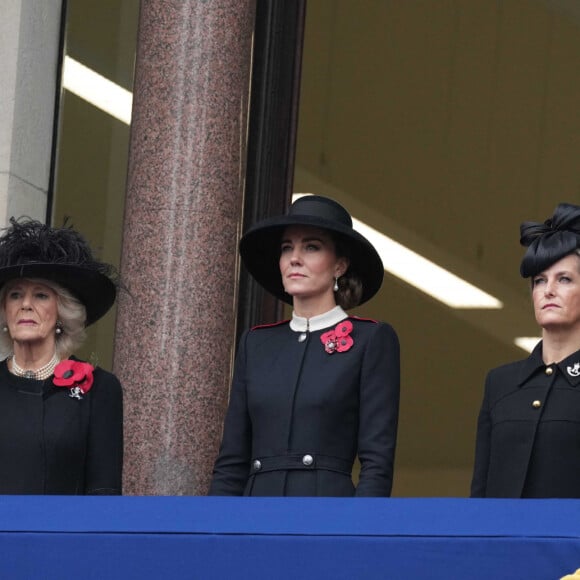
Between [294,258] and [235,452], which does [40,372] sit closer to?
[235,452]

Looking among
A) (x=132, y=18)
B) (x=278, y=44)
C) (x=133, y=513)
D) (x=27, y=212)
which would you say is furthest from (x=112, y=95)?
(x=133, y=513)

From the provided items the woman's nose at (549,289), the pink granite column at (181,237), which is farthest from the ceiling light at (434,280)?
the woman's nose at (549,289)

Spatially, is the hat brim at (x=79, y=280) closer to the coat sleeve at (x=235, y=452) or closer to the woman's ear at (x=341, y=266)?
the coat sleeve at (x=235, y=452)

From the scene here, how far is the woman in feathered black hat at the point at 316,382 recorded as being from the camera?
5.10m

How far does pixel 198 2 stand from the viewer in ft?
23.2

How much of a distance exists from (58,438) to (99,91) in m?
4.11

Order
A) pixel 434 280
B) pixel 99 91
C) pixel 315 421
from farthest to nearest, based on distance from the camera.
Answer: pixel 434 280, pixel 99 91, pixel 315 421

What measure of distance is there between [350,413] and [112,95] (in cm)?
443

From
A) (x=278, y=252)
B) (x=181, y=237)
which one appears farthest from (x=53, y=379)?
Result: (x=181, y=237)

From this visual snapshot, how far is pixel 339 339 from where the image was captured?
5.27m

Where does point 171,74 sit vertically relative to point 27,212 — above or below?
above

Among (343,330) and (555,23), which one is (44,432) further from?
(555,23)

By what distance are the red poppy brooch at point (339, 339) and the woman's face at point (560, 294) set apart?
1.96 ft

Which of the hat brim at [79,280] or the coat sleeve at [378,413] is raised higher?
the hat brim at [79,280]
